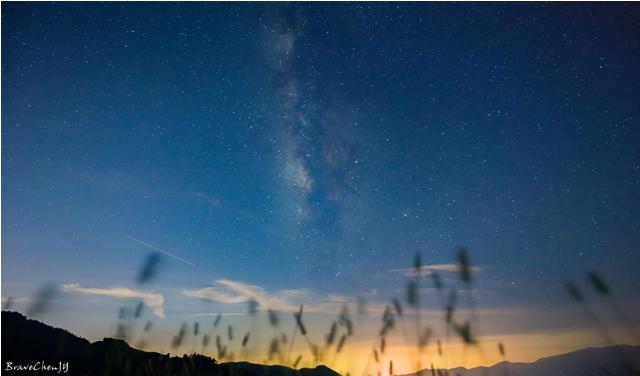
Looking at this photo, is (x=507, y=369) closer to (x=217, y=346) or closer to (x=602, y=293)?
(x=602, y=293)

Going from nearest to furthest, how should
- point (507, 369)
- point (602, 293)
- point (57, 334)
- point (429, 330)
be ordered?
point (507, 369), point (602, 293), point (429, 330), point (57, 334)

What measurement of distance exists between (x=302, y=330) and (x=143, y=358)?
12.2 feet

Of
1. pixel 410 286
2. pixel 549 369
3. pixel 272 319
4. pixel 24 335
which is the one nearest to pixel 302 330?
pixel 272 319

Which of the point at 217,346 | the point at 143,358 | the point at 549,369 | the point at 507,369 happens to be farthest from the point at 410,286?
the point at 549,369

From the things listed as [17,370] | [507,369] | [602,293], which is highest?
[602,293]

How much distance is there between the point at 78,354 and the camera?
6.75 m

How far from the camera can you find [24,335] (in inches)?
274

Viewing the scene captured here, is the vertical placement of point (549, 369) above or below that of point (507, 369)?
below

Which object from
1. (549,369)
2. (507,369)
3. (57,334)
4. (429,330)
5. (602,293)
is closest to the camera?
(507,369)

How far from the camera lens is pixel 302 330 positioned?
647cm

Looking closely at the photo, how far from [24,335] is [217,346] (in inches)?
165

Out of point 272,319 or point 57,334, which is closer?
point 272,319

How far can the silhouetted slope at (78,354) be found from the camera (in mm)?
5562

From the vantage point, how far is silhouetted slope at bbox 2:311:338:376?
5.56m
